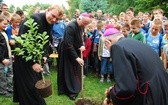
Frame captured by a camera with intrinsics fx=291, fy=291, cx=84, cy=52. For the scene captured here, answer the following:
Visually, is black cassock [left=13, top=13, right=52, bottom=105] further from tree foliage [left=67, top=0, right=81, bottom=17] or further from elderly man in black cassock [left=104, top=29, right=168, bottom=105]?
tree foliage [left=67, top=0, right=81, bottom=17]

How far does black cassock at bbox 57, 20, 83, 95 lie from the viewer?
7.35m

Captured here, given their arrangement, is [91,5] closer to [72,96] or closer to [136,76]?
[72,96]

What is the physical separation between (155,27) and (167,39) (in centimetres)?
60

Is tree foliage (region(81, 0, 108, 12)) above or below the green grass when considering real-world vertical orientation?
above

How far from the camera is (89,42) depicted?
9.38m

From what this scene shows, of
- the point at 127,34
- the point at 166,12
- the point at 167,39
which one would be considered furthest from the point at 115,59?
the point at 166,12

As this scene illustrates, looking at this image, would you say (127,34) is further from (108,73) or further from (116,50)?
(116,50)

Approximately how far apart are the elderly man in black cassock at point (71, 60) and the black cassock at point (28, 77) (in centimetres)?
116

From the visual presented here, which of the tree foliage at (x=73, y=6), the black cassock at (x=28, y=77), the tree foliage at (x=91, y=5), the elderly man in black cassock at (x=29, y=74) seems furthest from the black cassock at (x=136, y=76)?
the tree foliage at (x=73, y=6)

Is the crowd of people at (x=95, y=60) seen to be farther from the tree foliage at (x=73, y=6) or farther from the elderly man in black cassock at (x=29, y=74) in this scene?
the tree foliage at (x=73, y=6)

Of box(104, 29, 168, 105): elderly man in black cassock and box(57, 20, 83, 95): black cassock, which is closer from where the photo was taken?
box(104, 29, 168, 105): elderly man in black cassock

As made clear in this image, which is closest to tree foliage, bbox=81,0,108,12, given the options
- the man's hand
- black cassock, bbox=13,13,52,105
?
black cassock, bbox=13,13,52,105

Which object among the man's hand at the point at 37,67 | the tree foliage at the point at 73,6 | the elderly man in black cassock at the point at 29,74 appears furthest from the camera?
the tree foliage at the point at 73,6

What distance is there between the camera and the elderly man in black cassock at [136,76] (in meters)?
3.17
